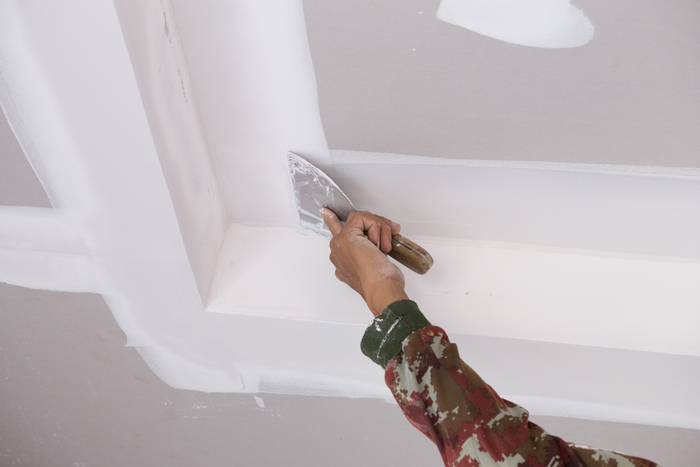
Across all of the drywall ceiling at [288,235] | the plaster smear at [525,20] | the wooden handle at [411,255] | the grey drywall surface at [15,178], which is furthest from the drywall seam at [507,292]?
the plaster smear at [525,20]

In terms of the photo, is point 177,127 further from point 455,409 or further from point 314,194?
point 455,409

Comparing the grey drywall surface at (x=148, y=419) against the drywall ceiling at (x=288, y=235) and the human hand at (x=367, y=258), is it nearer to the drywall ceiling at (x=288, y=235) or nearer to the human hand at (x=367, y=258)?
the drywall ceiling at (x=288, y=235)

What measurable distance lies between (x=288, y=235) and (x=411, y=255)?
35 centimetres

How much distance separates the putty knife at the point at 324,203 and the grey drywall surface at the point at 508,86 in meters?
0.09

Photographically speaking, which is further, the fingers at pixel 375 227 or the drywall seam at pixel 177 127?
the fingers at pixel 375 227

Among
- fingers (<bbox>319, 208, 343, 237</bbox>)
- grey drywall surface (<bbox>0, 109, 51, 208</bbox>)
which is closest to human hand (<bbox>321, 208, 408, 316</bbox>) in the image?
fingers (<bbox>319, 208, 343, 237</bbox>)

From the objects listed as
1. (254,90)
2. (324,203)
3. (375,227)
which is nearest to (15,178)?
(254,90)

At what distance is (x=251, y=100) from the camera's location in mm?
935

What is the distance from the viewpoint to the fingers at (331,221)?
104 centimetres

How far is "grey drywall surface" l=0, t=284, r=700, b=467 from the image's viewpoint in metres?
1.23

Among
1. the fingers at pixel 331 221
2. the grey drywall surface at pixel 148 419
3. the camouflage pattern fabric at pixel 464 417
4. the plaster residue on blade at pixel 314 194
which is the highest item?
the plaster residue on blade at pixel 314 194

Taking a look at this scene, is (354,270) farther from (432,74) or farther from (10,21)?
(10,21)

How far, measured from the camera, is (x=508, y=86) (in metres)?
0.84

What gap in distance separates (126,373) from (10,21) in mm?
975
